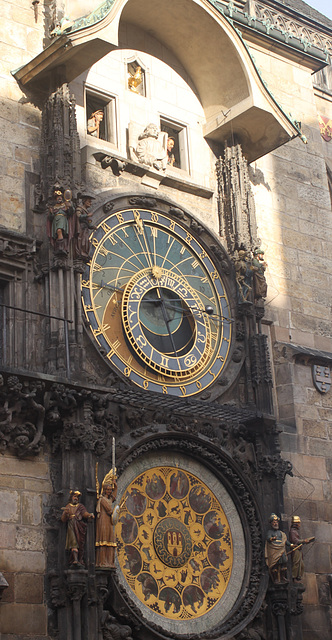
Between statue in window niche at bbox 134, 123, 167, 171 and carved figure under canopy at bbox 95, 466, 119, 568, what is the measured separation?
418cm

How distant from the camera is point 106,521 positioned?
11.3 m

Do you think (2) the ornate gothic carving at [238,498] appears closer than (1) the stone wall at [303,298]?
Yes

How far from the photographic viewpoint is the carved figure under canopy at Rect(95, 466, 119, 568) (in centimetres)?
1117

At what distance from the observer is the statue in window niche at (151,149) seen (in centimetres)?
1390

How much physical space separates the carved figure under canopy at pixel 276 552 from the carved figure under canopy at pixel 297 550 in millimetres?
126

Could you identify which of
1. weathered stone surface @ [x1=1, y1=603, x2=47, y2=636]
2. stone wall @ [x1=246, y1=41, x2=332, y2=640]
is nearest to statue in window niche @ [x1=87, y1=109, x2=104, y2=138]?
stone wall @ [x1=246, y1=41, x2=332, y2=640]

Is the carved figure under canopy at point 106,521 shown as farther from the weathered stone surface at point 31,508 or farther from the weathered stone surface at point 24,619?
the weathered stone surface at point 24,619

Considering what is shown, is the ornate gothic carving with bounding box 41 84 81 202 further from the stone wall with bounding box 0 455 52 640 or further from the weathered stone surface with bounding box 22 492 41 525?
the weathered stone surface with bounding box 22 492 41 525

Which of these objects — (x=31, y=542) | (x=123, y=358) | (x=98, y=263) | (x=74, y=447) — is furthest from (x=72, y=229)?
(x=31, y=542)

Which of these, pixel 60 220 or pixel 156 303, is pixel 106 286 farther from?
pixel 60 220

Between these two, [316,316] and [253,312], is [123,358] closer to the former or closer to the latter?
[253,312]

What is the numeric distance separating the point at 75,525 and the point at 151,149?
5020mm

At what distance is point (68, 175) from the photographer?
1274 centimetres

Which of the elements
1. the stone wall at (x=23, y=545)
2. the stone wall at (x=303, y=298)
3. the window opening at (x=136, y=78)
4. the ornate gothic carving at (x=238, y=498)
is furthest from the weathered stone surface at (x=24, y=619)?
the window opening at (x=136, y=78)
